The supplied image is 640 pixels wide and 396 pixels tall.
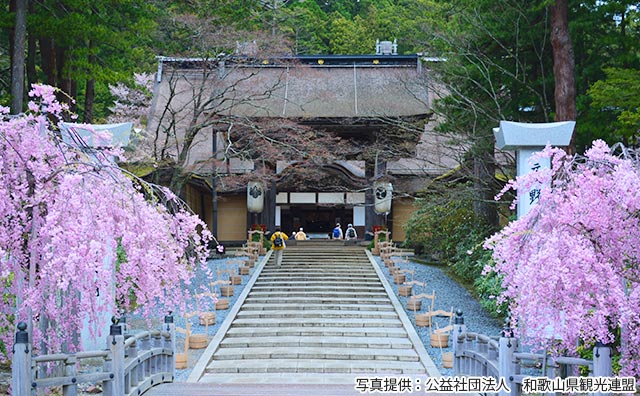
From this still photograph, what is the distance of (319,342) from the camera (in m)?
11.9

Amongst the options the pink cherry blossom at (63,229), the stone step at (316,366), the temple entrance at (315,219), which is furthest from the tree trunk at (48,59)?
the temple entrance at (315,219)

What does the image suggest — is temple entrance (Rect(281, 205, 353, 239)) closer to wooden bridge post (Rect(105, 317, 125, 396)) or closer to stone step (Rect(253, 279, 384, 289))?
stone step (Rect(253, 279, 384, 289))

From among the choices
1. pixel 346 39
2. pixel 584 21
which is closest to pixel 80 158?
pixel 584 21

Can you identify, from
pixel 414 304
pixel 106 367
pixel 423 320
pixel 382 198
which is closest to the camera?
pixel 106 367

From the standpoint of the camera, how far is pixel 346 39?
118 ft

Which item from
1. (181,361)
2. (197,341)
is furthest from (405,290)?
(181,361)

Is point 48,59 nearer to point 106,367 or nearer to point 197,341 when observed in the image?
point 197,341

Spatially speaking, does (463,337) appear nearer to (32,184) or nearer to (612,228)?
(612,228)

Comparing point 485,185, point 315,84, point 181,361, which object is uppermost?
point 315,84

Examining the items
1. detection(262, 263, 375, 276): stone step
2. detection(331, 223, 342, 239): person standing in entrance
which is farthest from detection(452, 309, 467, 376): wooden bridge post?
detection(331, 223, 342, 239): person standing in entrance

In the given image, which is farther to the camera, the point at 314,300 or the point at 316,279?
the point at 316,279

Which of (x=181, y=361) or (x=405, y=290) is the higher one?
(x=405, y=290)

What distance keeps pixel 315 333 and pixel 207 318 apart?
197 cm

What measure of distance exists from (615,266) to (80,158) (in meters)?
4.91
